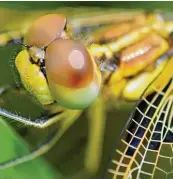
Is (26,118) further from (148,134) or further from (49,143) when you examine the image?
(148,134)

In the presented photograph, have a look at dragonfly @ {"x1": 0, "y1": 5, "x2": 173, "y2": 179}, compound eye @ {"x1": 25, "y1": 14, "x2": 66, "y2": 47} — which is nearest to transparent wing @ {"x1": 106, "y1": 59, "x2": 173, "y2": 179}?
dragonfly @ {"x1": 0, "y1": 5, "x2": 173, "y2": 179}

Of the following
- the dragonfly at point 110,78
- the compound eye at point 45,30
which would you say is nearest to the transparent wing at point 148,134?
the dragonfly at point 110,78

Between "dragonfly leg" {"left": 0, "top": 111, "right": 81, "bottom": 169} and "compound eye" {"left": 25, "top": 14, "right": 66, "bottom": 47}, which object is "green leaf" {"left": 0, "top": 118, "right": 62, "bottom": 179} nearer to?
"dragonfly leg" {"left": 0, "top": 111, "right": 81, "bottom": 169}

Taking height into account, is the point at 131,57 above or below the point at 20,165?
above

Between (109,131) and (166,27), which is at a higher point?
(166,27)

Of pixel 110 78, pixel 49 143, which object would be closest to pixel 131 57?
pixel 110 78

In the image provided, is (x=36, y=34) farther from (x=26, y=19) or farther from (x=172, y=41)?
(x=172, y=41)

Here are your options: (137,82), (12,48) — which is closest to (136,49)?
(137,82)
